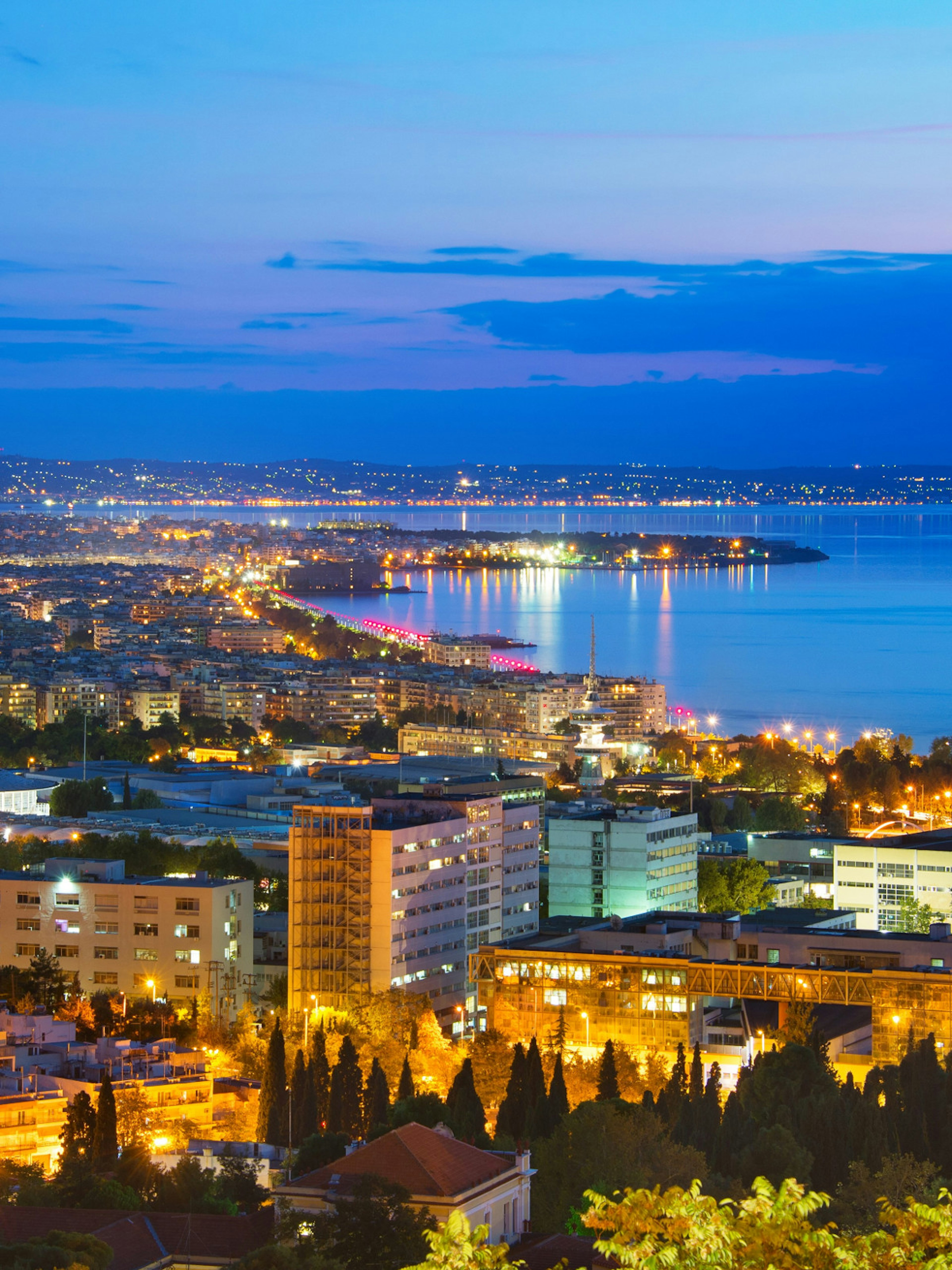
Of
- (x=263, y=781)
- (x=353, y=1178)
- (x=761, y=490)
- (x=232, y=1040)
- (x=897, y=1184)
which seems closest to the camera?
(x=353, y=1178)

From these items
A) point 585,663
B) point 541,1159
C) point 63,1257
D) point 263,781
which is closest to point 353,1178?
point 63,1257

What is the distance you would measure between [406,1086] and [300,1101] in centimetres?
80

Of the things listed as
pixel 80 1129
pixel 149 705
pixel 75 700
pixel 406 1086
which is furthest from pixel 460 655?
pixel 80 1129

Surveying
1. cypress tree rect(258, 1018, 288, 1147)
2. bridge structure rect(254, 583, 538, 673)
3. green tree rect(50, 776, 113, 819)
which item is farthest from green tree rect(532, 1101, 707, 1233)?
bridge structure rect(254, 583, 538, 673)

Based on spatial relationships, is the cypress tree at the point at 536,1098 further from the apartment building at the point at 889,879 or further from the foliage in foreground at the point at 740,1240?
the apartment building at the point at 889,879

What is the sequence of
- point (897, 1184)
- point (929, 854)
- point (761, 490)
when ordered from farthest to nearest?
point (761, 490) → point (929, 854) → point (897, 1184)

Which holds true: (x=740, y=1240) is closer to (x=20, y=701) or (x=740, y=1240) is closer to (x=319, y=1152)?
(x=319, y=1152)

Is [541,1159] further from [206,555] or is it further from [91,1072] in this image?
[206,555]

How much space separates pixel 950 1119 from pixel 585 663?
44.7 meters

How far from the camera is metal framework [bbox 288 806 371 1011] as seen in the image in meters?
15.7

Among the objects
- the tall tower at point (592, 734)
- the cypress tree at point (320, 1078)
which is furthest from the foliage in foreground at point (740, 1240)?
the tall tower at point (592, 734)

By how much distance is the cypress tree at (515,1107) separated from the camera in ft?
39.4

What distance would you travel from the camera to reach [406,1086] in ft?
41.1

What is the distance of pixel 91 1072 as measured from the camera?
39.8ft
